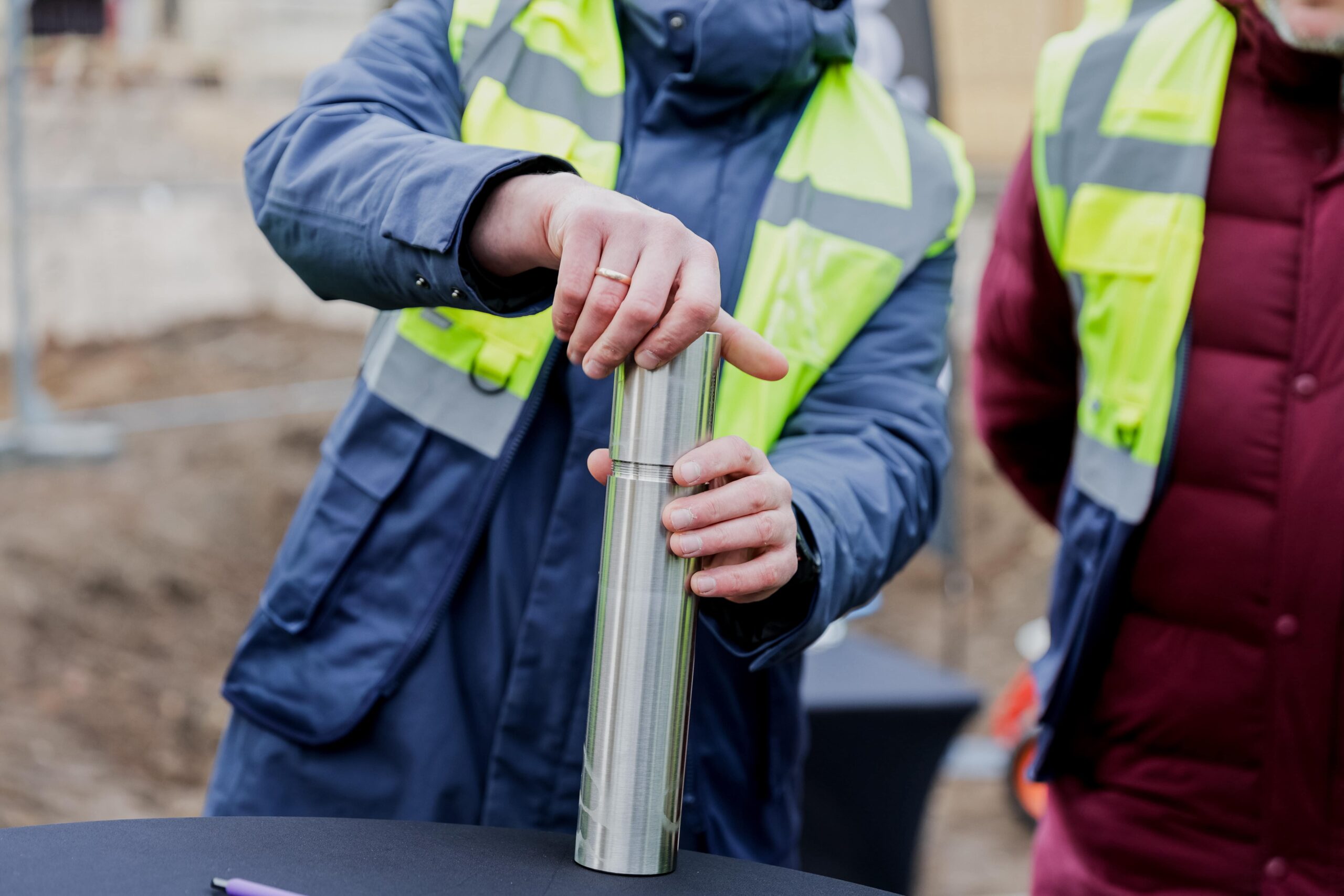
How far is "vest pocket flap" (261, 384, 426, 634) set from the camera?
1.38 metres

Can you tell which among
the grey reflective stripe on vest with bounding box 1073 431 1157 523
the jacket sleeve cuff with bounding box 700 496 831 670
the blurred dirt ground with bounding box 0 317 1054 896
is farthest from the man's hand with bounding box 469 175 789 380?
the blurred dirt ground with bounding box 0 317 1054 896

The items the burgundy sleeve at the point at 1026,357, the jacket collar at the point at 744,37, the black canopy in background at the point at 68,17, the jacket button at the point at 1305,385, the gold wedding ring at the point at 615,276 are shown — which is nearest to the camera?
the gold wedding ring at the point at 615,276

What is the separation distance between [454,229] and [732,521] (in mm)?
312

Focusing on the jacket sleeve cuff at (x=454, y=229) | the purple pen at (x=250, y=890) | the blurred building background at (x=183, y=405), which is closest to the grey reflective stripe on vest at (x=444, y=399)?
the jacket sleeve cuff at (x=454, y=229)

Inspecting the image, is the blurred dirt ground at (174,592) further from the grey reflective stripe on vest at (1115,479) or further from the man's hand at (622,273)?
the man's hand at (622,273)

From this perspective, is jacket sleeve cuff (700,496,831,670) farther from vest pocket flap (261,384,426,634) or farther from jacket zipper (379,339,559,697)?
vest pocket flap (261,384,426,634)

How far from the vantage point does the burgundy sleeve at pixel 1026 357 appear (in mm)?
2020

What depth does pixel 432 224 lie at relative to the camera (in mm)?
1104

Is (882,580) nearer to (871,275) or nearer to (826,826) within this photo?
(871,275)

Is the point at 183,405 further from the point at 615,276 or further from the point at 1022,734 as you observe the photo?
the point at 615,276

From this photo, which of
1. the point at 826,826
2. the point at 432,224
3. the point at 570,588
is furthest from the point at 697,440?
the point at 826,826

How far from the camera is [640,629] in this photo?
3.24 ft

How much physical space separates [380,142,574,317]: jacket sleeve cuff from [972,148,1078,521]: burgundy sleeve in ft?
3.50

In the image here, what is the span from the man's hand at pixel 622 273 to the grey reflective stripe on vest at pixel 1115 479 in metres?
0.87
